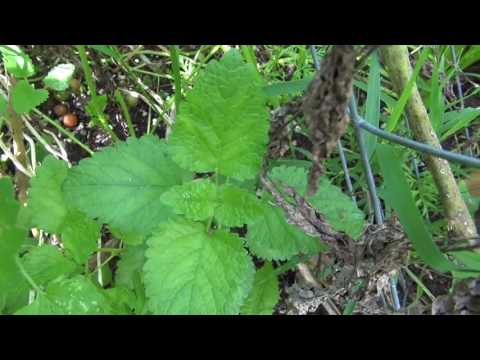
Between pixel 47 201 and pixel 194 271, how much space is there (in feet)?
1.24

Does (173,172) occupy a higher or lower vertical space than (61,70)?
lower

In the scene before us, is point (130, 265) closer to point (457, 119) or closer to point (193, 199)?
point (193, 199)

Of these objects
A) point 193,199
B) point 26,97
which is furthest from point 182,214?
point 26,97

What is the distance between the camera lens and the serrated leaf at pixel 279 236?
30.9 inches

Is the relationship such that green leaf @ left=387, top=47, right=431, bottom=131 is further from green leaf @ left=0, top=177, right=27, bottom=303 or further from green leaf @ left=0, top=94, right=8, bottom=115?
green leaf @ left=0, top=94, right=8, bottom=115

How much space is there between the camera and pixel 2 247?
0.81 m

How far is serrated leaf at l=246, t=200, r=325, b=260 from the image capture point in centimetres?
79

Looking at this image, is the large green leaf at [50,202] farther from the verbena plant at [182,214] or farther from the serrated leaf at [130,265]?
the serrated leaf at [130,265]

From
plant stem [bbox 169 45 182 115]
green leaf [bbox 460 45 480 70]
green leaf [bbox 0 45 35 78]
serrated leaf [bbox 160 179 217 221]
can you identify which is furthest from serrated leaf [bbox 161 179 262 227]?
green leaf [bbox 460 45 480 70]

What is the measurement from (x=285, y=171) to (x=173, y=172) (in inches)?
7.4

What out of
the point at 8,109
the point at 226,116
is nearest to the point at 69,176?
the point at 226,116

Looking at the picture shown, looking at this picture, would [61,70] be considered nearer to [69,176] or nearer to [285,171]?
[69,176]

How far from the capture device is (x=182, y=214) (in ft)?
2.54

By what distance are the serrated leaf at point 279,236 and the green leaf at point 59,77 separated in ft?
2.03
